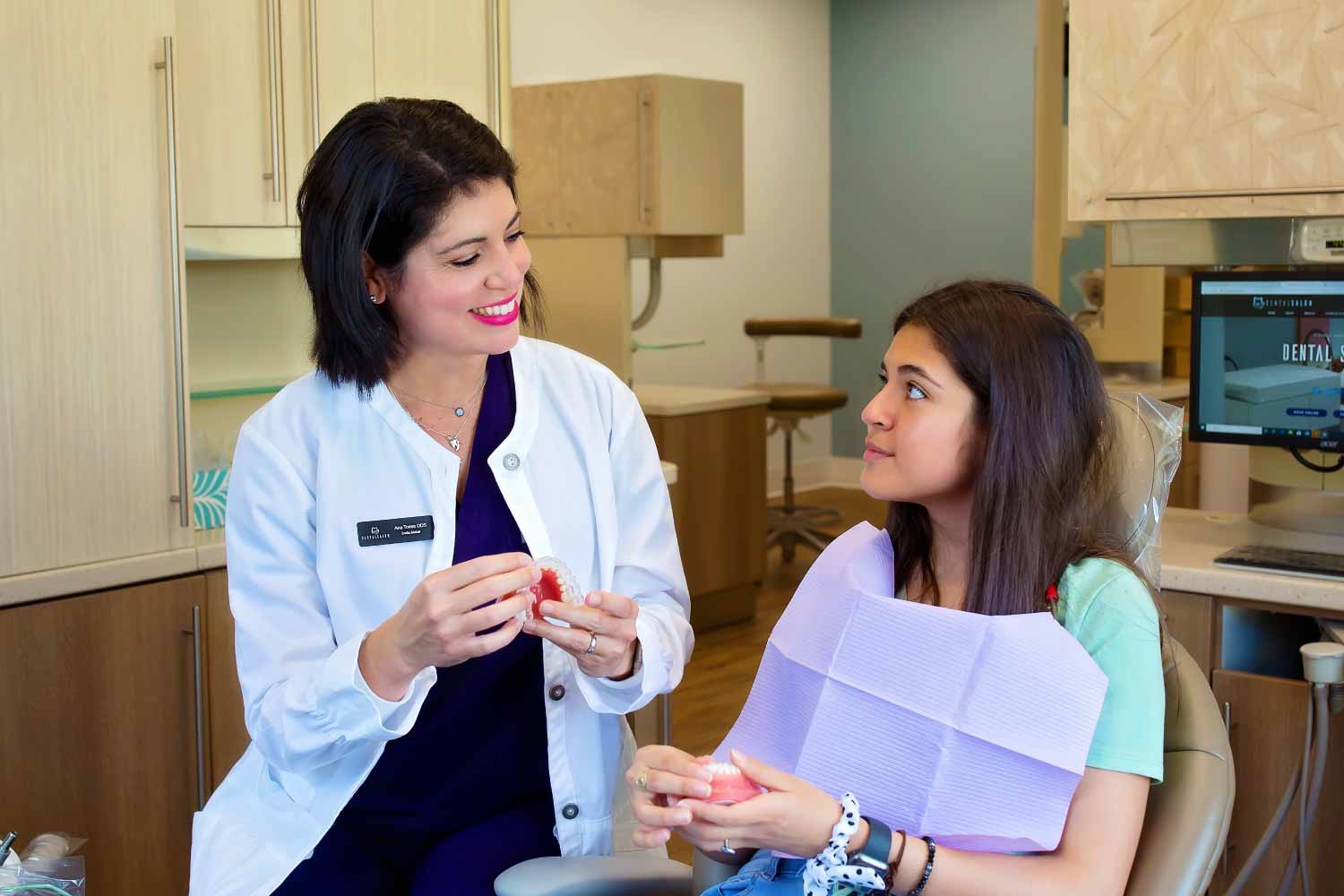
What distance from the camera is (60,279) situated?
2.35 metres

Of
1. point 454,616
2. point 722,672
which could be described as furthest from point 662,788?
point 722,672

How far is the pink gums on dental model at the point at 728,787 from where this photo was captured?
4.12 ft

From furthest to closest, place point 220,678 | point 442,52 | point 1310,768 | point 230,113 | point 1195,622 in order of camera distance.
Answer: point 442,52, point 230,113, point 220,678, point 1195,622, point 1310,768

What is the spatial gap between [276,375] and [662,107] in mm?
1643

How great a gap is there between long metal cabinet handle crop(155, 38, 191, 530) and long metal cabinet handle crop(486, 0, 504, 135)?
770 millimetres

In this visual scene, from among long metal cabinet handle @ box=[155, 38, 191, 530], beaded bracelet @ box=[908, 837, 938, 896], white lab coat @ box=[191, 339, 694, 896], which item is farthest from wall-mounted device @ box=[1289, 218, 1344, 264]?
long metal cabinet handle @ box=[155, 38, 191, 530]

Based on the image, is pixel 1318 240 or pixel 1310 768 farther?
pixel 1318 240

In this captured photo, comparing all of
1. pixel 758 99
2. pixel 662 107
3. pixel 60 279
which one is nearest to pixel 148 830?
pixel 60 279

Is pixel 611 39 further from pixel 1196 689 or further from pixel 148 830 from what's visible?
pixel 1196 689

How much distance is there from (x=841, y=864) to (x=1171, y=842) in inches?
11.7

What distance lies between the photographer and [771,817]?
49.1 inches

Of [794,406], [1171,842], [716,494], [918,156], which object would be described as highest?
[918,156]

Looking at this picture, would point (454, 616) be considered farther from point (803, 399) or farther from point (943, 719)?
point (803, 399)

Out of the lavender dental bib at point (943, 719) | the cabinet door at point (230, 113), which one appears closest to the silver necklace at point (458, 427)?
the lavender dental bib at point (943, 719)
